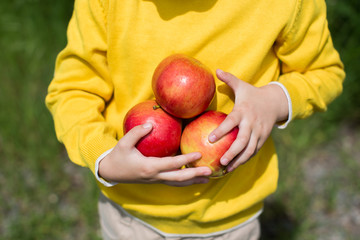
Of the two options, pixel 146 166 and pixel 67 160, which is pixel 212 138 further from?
pixel 67 160

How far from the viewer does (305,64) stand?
1.08 m

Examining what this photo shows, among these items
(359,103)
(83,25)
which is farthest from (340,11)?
(83,25)

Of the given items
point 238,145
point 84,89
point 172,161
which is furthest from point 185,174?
point 84,89

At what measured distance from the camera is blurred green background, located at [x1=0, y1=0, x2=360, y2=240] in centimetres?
223

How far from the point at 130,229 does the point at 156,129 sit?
49cm

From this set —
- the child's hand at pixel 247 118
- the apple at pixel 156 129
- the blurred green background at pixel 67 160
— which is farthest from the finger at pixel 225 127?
the blurred green background at pixel 67 160

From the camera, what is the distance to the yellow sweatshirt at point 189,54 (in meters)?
0.97

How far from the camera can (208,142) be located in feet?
3.07

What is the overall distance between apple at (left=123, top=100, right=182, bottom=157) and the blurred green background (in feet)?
4.68

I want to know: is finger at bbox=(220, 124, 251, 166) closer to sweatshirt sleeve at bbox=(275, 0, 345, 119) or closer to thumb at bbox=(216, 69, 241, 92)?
thumb at bbox=(216, 69, 241, 92)

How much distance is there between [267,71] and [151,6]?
40cm

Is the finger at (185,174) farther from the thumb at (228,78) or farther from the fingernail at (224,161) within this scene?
the thumb at (228,78)

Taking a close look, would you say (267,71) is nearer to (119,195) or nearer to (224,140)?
(224,140)

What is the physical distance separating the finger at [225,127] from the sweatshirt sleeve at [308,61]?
9.5 inches
